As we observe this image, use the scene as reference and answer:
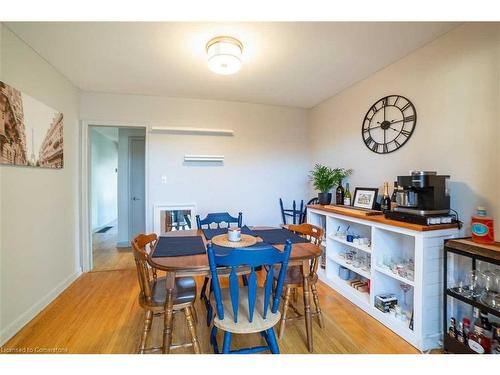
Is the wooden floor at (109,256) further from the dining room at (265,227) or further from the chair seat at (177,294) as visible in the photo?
the chair seat at (177,294)

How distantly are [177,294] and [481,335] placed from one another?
1.91 m

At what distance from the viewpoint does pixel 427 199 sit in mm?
1745

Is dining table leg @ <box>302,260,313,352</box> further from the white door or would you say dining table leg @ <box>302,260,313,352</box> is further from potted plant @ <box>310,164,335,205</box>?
the white door

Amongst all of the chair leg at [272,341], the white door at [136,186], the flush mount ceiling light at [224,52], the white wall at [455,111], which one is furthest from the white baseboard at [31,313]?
the white wall at [455,111]

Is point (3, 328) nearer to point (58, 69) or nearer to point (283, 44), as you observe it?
point (58, 69)

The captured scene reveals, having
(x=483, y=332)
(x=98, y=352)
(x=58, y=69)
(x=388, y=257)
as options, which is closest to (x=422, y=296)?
(x=483, y=332)

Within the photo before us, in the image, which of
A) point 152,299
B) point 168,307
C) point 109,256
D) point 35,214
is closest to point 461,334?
point 168,307

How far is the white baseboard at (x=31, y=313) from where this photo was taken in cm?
178

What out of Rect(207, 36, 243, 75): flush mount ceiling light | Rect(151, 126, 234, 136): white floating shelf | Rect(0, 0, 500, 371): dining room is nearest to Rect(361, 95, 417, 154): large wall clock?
Rect(0, 0, 500, 371): dining room

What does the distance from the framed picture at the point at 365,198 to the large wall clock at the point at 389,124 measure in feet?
1.38

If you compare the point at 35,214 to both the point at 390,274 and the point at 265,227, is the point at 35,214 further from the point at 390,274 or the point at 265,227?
the point at 390,274

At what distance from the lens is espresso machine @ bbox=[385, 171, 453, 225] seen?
1.70m

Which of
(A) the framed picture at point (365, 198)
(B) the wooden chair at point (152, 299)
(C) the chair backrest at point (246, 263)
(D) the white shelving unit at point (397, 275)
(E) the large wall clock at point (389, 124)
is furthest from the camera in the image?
(A) the framed picture at point (365, 198)
